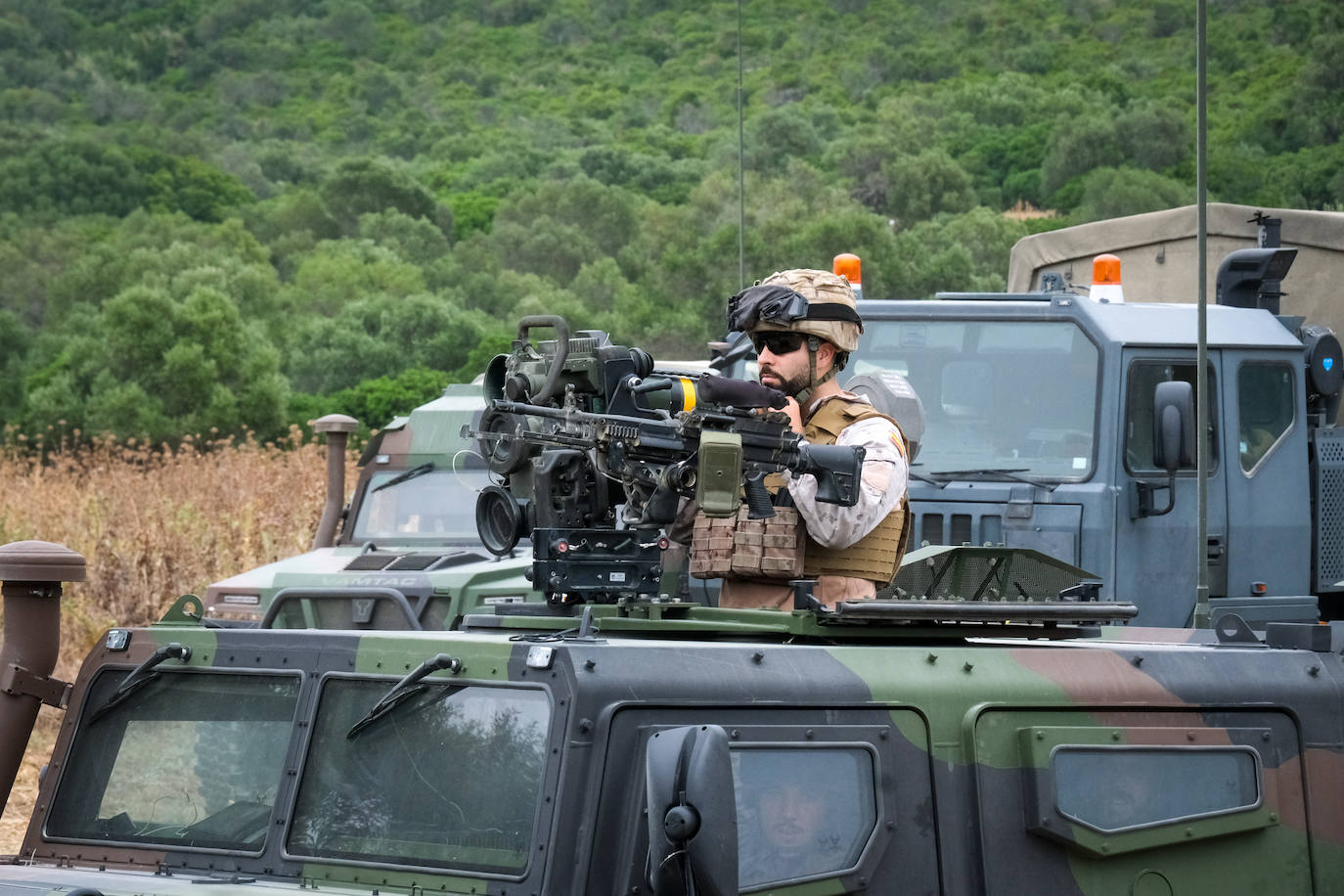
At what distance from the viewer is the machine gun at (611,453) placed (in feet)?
11.9

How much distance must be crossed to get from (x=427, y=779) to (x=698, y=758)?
684 millimetres

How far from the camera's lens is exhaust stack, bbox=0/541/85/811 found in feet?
13.6

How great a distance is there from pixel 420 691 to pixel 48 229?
162ft

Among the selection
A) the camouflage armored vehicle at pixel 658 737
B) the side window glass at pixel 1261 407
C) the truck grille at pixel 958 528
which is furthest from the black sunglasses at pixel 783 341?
the side window glass at pixel 1261 407

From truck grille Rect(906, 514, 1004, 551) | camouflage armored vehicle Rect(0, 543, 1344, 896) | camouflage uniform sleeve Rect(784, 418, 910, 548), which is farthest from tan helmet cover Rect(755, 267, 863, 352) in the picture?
truck grille Rect(906, 514, 1004, 551)

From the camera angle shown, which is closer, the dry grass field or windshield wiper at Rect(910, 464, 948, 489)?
windshield wiper at Rect(910, 464, 948, 489)

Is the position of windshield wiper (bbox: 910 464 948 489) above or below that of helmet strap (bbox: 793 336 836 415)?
below

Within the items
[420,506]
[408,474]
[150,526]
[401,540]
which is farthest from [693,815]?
[150,526]

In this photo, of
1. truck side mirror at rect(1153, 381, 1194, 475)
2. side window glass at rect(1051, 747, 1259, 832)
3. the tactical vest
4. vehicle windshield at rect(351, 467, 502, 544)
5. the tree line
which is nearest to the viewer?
side window glass at rect(1051, 747, 1259, 832)

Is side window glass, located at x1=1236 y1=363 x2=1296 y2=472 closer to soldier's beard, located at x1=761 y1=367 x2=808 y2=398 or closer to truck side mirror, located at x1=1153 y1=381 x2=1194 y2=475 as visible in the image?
truck side mirror, located at x1=1153 y1=381 x2=1194 y2=475

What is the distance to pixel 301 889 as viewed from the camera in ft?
10.7

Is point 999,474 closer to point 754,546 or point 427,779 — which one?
point 754,546

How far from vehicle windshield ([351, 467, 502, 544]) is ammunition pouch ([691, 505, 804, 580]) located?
21.9 ft

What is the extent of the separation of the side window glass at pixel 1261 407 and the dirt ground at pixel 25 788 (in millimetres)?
5379
